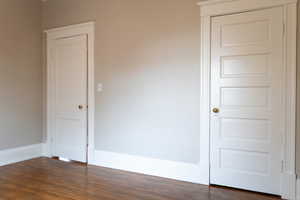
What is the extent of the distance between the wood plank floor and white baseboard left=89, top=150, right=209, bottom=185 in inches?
3.8

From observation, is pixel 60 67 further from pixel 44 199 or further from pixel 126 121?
pixel 44 199

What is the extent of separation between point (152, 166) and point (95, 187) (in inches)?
32.1

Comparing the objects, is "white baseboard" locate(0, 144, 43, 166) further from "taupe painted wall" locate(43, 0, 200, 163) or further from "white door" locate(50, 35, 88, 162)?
"taupe painted wall" locate(43, 0, 200, 163)

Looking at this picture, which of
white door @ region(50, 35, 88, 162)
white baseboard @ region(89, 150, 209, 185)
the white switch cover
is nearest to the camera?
white baseboard @ region(89, 150, 209, 185)

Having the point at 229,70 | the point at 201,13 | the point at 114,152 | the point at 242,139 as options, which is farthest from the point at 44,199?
the point at 201,13

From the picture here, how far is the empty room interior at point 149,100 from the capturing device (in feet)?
8.61

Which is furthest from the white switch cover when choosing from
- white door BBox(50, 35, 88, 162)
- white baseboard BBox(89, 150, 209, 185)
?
white baseboard BBox(89, 150, 209, 185)

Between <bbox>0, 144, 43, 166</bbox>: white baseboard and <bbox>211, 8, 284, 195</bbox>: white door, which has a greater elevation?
<bbox>211, 8, 284, 195</bbox>: white door

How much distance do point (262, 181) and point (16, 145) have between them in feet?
12.0

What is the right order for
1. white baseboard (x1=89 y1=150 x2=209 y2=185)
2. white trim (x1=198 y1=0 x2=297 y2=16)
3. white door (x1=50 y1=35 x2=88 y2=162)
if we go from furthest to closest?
white door (x1=50 y1=35 x2=88 y2=162) < white baseboard (x1=89 y1=150 x2=209 y2=185) < white trim (x1=198 y1=0 x2=297 y2=16)

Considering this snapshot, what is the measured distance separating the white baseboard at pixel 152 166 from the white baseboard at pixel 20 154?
3.78 feet

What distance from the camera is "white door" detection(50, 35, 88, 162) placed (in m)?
3.89

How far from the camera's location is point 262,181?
269cm

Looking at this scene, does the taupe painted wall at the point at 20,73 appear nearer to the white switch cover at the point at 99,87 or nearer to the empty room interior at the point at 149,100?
the empty room interior at the point at 149,100
